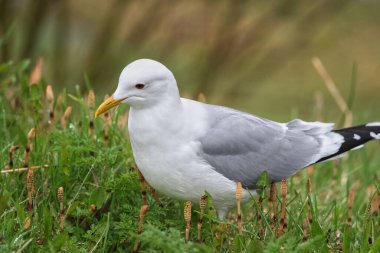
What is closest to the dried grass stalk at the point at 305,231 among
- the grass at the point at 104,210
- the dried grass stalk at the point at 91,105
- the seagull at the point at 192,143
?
the grass at the point at 104,210

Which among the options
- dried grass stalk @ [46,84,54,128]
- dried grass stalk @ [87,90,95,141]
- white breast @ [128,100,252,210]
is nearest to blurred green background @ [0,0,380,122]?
dried grass stalk @ [46,84,54,128]

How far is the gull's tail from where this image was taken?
11.7ft

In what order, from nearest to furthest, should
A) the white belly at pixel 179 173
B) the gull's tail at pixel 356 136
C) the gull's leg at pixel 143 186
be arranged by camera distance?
1. the white belly at pixel 179 173
2. the gull's leg at pixel 143 186
3. the gull's tail at pixel 356 136

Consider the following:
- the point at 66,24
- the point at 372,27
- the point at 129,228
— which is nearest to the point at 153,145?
the point at 129,228

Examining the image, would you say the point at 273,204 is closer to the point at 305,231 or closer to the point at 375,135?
the point at 305,231

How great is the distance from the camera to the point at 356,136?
11.9 feet

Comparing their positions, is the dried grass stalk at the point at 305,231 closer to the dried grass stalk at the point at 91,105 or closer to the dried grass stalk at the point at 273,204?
the dried grass stalk at the point at 273,204

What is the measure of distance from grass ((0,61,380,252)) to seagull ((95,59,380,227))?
0.38ft

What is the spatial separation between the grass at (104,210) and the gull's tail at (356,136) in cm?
24

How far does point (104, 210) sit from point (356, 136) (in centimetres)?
129

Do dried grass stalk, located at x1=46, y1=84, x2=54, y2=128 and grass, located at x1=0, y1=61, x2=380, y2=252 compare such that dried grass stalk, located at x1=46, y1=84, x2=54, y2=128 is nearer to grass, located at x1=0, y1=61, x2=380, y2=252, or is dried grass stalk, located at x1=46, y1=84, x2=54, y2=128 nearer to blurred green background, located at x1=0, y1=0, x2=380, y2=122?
grass, located at x1=0, y1=61, x2=380, y2=252

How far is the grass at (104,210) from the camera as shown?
113 inches

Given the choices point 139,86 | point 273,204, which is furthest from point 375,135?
point 139,86

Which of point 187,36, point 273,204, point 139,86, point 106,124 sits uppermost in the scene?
point 187,36
